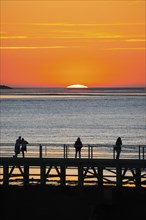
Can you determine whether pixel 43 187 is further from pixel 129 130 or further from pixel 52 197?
pixel 129 130

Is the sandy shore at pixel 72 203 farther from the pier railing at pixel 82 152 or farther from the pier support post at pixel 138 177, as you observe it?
the pier railing at pixel 82 152

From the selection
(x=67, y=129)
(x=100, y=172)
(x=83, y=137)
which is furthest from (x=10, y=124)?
(x=100, y=172)

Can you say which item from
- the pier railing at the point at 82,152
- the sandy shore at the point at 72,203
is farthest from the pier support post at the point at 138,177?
the sandy shore at the point at 72,203

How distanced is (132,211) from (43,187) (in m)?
5.19

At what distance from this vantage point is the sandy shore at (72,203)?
3981 cm

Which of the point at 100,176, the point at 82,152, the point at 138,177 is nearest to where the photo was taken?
the point at 138,177

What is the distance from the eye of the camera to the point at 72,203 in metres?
40.8

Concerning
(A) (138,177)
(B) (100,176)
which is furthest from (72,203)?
(A) (138,177)

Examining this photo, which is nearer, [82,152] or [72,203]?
[72,203]

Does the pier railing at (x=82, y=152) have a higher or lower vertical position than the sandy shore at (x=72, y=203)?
higher

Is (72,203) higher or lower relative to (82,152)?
lower

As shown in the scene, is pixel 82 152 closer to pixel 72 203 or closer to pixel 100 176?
pixel 100 176

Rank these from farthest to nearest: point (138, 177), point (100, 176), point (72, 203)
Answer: point (100, 176), point (138, 177), point (72, 203)

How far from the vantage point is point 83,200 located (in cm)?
4072
